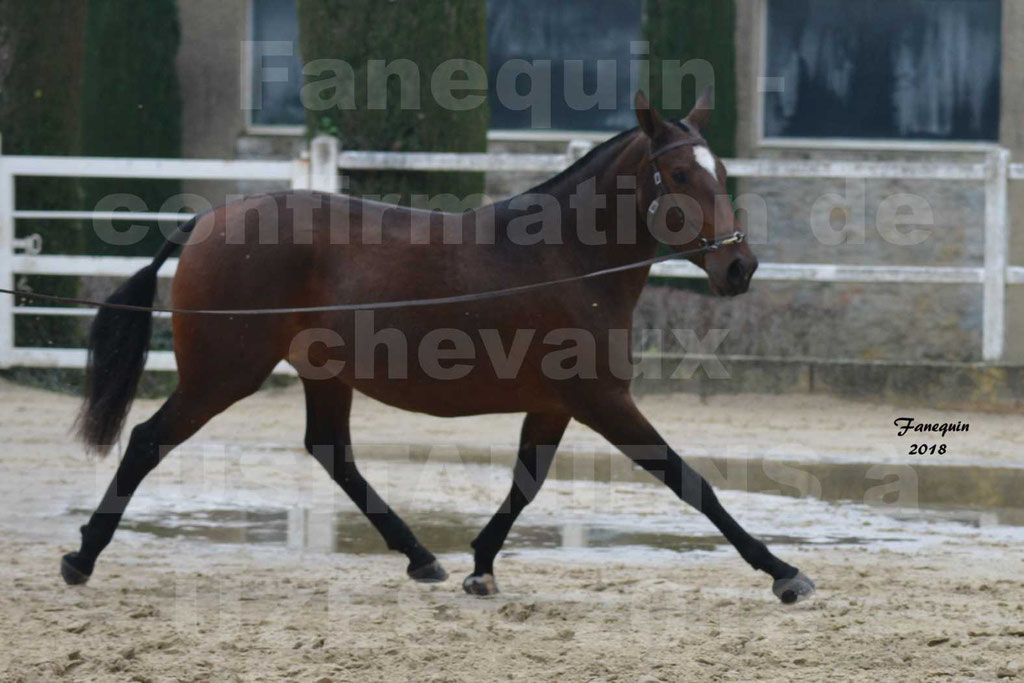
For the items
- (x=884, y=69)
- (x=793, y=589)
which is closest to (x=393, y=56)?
(x=884, y=69)

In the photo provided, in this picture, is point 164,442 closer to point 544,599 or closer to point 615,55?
point 544,599

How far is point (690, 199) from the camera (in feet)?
15.3

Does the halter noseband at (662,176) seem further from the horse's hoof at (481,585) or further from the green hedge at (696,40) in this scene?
the green hedge at (696,40)

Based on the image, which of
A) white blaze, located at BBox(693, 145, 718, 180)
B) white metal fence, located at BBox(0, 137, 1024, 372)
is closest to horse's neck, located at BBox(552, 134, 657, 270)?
white blaze, located at BBox(693, 145, 718, 180)

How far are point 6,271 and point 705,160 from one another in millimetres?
6621

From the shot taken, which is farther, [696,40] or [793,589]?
[696,40]

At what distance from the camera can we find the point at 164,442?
506 cm

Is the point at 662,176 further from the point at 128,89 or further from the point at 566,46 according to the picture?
the point at 128,89

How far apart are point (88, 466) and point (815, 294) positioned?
8.05 metres

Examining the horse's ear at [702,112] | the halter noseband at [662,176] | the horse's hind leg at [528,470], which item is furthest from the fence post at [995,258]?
the halter noseband at [662,176]

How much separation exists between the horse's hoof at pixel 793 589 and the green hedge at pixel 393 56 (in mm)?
6101

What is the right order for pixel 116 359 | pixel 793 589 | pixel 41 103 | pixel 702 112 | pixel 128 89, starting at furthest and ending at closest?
pixel 128 89 → pixel 41 103 → pixel 116 359 → pixel 702 112 → pixel 793 589

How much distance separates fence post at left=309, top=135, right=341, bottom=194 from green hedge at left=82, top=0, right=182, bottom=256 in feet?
15.2

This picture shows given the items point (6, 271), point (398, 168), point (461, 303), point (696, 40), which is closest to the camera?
point (461, 303)
